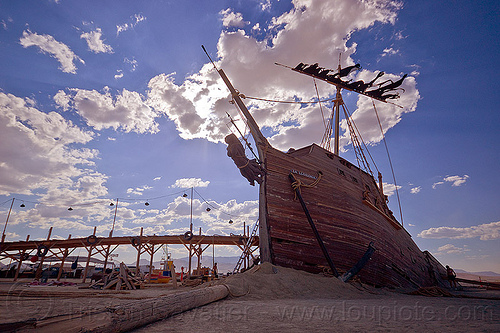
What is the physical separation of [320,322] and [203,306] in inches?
93.5

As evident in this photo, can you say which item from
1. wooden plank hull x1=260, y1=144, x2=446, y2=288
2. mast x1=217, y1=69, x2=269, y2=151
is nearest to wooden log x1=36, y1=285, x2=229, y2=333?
wooden plank hull x1=260, y1=144, x2=446, y2=288

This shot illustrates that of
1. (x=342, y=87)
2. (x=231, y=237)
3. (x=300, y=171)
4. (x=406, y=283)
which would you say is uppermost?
(x=342, y=87)

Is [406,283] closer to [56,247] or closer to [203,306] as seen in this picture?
[203,306]

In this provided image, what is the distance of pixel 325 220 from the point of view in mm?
10094

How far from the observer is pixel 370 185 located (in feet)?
53.1

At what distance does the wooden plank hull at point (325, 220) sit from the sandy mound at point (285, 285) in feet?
2.40

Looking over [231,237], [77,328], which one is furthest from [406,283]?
[77,328]

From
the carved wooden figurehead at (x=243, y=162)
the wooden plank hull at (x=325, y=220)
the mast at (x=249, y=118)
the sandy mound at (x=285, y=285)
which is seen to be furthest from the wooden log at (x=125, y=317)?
the mast at (x=249, y=118)

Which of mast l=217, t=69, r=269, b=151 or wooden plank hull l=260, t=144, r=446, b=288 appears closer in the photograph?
wooden plank hull l=260, t=144, r=446, b=288

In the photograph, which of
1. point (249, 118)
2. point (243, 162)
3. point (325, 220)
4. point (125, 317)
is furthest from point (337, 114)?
point (125, 317)

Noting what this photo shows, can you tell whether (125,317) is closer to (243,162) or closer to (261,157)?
(243,162)

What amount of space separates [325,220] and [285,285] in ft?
12.1

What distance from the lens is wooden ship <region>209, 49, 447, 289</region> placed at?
909cm

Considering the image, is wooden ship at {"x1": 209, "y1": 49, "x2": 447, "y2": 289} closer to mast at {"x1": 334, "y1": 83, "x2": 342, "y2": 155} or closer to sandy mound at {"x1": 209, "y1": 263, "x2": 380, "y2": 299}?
sandy mound at {"x1": 209, "y1": 263, "x2": 380, "y2": 299}
